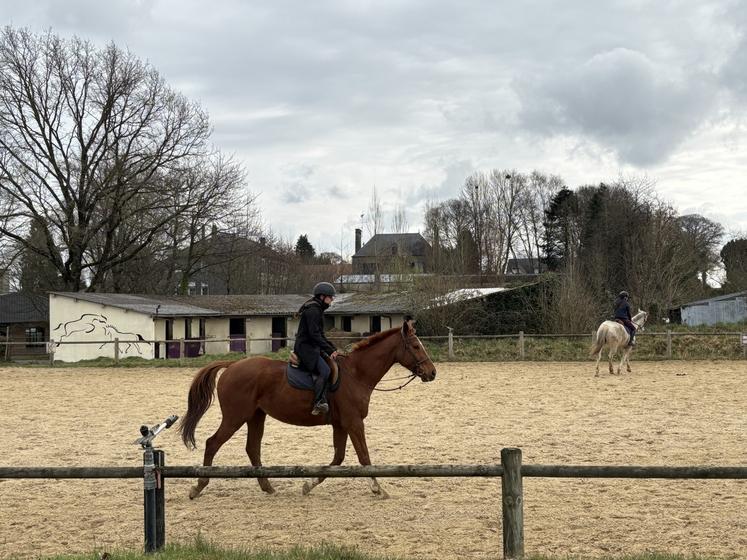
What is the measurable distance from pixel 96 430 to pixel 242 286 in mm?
47097

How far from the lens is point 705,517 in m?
6.88

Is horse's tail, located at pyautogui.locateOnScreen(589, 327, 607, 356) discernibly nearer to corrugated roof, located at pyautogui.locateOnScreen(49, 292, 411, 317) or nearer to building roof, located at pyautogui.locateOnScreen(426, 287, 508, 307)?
building roof, located at pyautogui.locateOnScreen(426, 287, 508, 307)

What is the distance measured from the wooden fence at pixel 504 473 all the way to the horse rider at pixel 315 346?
213 cm

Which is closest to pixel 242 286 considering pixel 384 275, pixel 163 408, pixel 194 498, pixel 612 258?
pixel 384 275

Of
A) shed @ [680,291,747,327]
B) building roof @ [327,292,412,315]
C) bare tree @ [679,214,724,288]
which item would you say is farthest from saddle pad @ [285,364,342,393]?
bare tree @ [679,214,724,288]

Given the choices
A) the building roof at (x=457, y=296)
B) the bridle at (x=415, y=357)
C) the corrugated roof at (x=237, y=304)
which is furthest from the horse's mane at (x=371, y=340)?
the corrugated roof at (x=237, y=304)

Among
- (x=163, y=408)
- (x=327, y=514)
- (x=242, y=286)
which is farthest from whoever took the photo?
(x=242, y=286)

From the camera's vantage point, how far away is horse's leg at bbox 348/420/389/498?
7844 mm

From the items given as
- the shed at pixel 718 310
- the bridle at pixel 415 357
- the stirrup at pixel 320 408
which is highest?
the shed at pixel 718 310

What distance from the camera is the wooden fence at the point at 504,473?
5.29 meters

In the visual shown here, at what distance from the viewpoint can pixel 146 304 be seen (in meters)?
35.2

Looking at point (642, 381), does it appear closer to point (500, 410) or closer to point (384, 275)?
point (500, 410)

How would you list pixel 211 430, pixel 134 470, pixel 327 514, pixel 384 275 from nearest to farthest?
pixel 134 470 < pixel 327 514 < pixel 211 430 < pixel 384 275

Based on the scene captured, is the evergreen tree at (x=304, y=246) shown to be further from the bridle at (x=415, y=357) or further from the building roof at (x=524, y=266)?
the bridle at (x=415, y=357)
